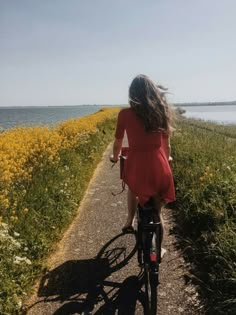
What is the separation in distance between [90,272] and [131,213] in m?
0.94

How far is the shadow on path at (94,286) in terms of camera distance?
3975 mm

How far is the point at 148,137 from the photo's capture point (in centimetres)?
381

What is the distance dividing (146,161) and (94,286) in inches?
68.2

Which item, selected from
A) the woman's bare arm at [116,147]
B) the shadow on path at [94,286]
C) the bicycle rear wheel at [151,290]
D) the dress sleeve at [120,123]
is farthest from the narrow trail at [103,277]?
the dress sleeve at [120,123]

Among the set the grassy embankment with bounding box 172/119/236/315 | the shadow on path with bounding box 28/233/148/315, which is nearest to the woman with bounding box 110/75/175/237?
the grassy embankment with bounding box 172/119/236/315

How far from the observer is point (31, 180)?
6.05 metres

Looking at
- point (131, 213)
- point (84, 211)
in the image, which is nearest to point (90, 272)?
point (131, 213)

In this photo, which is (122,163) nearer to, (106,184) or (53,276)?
(53,276)

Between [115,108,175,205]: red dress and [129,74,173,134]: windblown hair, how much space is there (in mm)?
81

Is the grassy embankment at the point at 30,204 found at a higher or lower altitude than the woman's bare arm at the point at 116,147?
lower

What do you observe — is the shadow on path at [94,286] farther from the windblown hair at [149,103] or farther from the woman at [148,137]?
the windblown hair at [149,103]

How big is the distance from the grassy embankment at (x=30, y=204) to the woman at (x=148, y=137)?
1.44 metres

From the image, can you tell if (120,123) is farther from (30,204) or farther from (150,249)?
(30,204)

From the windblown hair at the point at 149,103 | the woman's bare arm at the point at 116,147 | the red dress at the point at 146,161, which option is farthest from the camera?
the woman's bare arm at the point at 116,147
